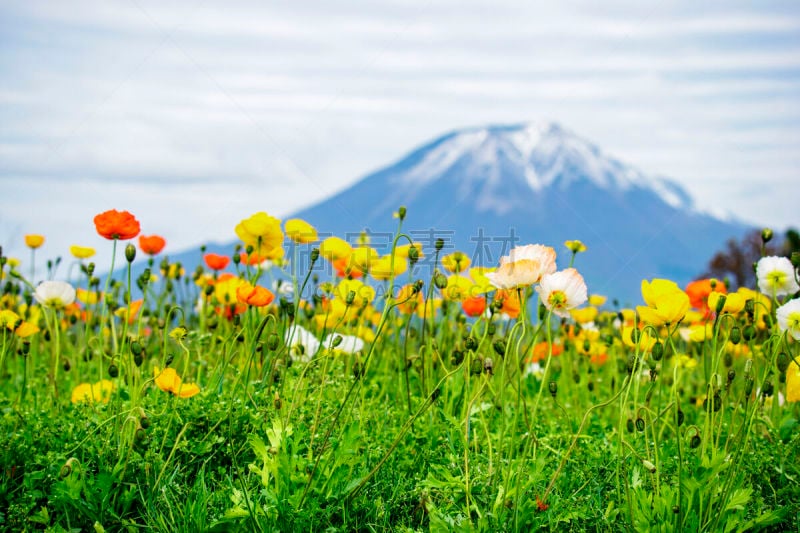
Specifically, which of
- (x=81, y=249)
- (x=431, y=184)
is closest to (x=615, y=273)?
(x=431, y=184)

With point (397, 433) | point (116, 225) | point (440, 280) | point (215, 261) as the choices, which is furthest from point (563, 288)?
point (215, 261)

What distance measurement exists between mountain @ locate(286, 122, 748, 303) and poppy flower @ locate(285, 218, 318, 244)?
9402cm

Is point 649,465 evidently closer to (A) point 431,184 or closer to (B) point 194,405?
(B) point 194,405

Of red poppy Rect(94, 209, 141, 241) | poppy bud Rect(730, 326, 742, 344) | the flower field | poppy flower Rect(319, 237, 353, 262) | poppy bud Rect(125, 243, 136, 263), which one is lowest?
the flower field

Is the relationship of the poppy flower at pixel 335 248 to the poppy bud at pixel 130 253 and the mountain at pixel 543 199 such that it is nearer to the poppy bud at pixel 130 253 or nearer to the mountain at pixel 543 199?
the poppy bud at pixel 130 253

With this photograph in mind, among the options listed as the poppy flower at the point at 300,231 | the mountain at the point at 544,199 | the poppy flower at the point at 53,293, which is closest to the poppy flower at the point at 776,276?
the poppy flower at the point at 300,231

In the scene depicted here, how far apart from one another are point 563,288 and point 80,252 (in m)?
2.98

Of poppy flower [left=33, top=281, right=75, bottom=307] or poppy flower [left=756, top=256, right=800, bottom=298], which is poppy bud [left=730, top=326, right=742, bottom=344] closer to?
poppy flower [left=756, top=256, right=800, bottom=298]

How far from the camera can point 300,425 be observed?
89.8 inches

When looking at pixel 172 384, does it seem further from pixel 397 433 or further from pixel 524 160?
pixel 524 160

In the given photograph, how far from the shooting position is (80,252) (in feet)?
13.0

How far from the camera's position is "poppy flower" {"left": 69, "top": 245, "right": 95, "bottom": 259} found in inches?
A: 155

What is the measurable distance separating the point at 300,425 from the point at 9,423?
117cm

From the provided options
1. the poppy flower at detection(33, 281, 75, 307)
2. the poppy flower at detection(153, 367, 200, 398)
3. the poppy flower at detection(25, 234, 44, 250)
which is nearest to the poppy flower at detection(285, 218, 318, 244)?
the poppy flower at detection(153, 367, 200, 398)
